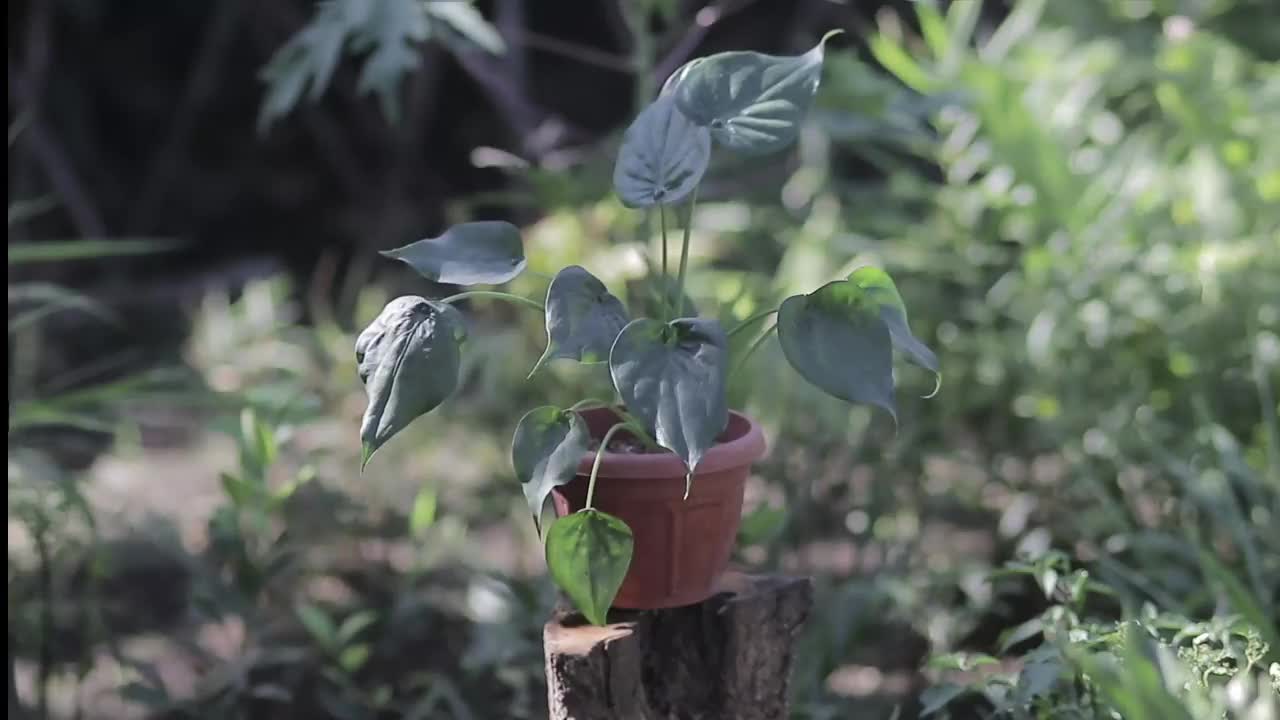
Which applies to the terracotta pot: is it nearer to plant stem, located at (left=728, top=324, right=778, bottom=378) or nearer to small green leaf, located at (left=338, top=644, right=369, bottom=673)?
plant stem, located at (left=728, top=324, right=778, bottom=378)

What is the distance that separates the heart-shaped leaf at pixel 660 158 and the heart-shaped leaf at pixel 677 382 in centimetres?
12

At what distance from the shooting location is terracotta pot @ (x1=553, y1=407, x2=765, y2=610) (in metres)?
1.12

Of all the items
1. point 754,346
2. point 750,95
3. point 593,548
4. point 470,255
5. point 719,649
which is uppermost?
point 750,95

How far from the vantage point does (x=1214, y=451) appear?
5.96 feet

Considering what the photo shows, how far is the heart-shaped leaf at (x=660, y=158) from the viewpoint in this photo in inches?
42.4

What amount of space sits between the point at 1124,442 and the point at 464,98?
2.59 m

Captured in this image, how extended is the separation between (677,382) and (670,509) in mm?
174

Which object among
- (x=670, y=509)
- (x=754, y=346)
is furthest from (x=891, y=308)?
(x=670, y=509)

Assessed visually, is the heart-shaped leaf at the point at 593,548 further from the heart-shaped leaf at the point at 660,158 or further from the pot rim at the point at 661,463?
the heart-shaped leaf at the point at 660,158

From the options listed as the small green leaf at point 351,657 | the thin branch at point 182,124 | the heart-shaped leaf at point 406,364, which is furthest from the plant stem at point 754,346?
the thin branch at point 182,124

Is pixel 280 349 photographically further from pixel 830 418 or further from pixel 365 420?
pixel 365 420

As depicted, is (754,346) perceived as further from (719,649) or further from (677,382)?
(719,649)

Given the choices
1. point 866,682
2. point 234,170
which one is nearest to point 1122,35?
point 866,682

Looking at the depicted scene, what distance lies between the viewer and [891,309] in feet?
3.52
